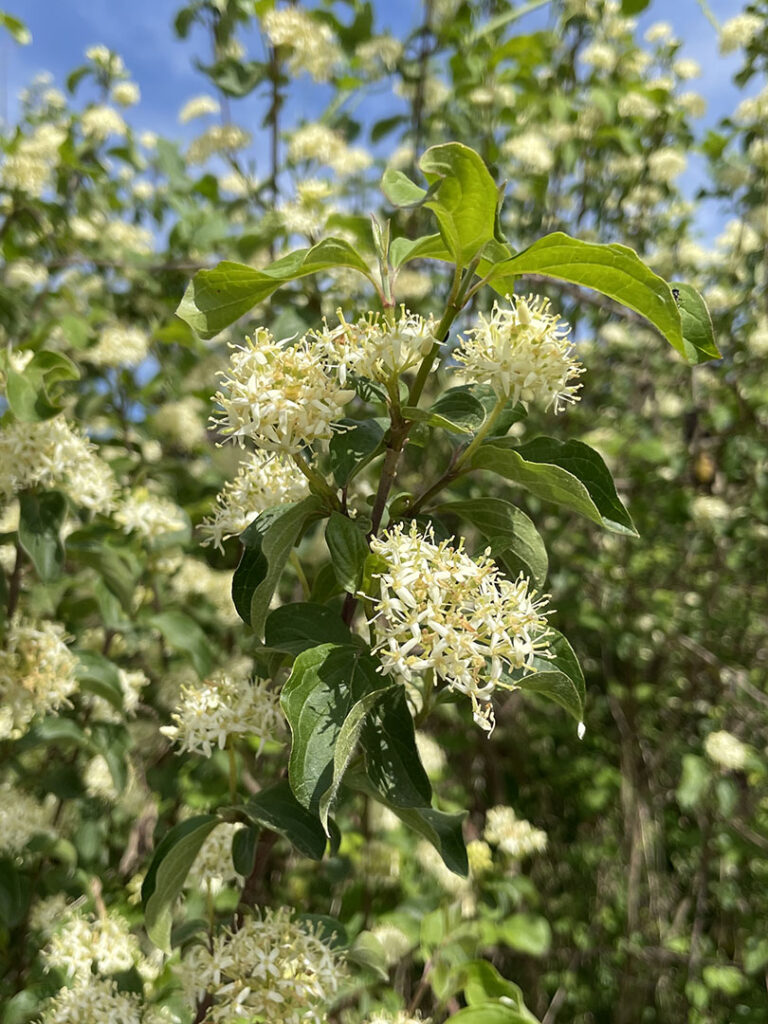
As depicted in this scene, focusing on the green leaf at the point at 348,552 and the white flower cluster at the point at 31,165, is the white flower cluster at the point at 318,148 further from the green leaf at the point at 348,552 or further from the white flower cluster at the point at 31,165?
the green leaf at the point at 348,552

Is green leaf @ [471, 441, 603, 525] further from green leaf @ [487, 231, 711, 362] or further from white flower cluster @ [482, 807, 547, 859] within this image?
white flower cluster @ [482, 807, 547, 859]

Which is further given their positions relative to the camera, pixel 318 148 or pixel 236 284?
pixel 318 148

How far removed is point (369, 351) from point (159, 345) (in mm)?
2617

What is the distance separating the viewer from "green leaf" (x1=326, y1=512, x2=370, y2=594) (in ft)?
2.82

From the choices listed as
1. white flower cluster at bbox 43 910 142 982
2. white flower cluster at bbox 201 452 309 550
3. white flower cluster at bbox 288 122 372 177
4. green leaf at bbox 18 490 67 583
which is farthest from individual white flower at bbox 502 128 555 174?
white flower cluster at bbox 43 910 142 982

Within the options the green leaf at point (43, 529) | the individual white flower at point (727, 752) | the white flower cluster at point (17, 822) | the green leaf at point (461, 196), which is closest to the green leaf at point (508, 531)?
the green leaf at point (461, 196)

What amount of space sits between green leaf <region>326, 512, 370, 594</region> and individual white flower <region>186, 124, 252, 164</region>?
2747 mm

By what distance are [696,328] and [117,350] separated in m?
2.26

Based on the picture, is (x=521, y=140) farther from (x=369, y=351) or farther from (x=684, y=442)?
(x=369, y=351)

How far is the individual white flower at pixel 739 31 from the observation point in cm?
346

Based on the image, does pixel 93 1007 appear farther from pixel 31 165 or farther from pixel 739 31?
pixel 739 31

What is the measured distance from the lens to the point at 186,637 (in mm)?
1851

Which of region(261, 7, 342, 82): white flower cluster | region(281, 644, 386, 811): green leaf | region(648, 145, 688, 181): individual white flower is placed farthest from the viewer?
region(648, 145, 688, 181): individual white flower

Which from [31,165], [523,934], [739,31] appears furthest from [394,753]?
[739,31]
